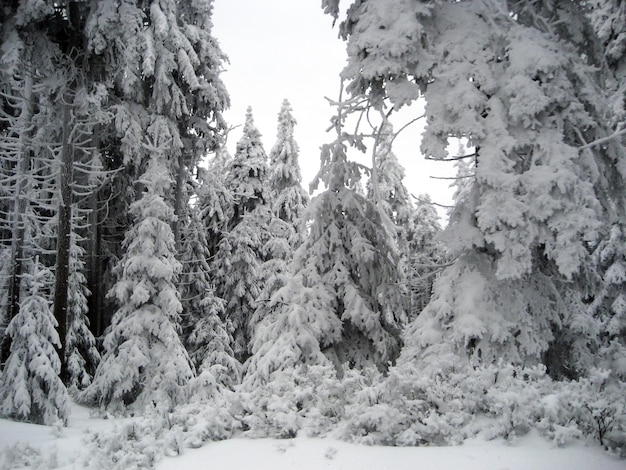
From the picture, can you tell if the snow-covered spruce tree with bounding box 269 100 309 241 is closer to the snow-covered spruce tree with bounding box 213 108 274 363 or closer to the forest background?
the snow-covered spruce tree with bounding box 213 108 274 363

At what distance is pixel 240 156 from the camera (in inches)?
1018

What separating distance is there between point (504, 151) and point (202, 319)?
51.6 feet

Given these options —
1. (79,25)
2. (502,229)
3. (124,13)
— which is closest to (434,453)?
(502,229)

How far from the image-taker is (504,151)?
752 centimetres

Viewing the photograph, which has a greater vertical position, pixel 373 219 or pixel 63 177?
pixel 63 177

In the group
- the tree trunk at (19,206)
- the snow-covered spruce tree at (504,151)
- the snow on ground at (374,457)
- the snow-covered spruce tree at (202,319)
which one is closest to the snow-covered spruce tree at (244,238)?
the snow-covered spruce tree at (202,319)

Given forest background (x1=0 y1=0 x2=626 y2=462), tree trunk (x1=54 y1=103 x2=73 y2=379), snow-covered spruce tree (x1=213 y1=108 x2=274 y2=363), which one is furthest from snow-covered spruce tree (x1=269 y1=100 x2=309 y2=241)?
tree trunk (x1=54 y1=103 x2=73 y2=379)

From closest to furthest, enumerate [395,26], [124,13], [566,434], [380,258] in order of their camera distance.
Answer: [566,434]
[395,26]
[380,258]
[124,13]

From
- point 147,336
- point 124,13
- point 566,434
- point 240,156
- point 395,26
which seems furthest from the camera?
point 240,156

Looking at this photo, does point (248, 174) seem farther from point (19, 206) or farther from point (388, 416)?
point (388, 416)

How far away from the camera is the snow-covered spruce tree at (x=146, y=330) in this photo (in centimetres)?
1328

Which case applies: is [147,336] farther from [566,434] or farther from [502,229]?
[566,434]

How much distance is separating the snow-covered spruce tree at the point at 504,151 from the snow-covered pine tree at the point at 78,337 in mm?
11631

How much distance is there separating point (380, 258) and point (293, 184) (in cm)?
1671
